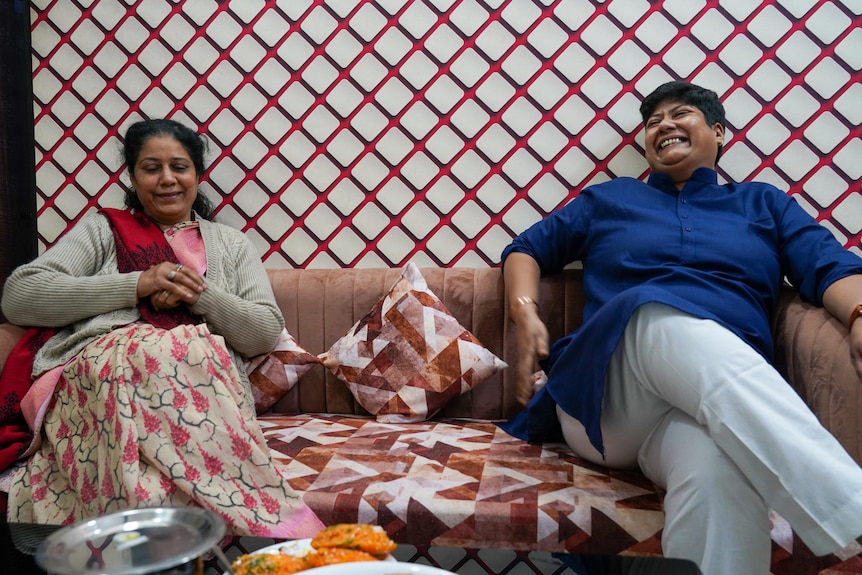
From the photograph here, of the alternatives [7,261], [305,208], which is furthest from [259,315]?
[7,261]

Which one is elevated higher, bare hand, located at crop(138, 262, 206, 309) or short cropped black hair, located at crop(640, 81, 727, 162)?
short cropped black hair, located at crop(640, 81, 727, 162)

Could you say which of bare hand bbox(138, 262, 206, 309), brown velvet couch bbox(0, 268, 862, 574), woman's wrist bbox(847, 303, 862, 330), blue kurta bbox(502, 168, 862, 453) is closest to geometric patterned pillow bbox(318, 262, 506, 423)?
brown velvet couch bbox(0, 268, 862, 574)

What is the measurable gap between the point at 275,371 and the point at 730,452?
4.00 ft

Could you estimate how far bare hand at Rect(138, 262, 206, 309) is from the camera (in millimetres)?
1619

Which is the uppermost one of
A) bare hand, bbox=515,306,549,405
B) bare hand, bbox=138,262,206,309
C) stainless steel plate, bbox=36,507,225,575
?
bare hand, bbox=138,262,206,309

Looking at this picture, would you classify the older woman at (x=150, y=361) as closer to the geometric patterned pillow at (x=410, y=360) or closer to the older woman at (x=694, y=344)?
the geometric patterned pillow at (x=410, y=360)

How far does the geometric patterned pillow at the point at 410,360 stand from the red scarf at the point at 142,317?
0.46 metres

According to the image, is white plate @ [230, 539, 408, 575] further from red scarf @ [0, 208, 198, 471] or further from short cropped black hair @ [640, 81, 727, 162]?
short cropped black hair @ [640, 81, 727, 162]

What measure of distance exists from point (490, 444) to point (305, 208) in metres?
1.06

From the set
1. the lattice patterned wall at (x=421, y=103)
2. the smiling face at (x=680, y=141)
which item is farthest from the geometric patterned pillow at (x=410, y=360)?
the smiling face at (x=680, y=141)

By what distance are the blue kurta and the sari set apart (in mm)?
616

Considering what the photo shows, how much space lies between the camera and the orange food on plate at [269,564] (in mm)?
631

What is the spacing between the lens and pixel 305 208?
216cm

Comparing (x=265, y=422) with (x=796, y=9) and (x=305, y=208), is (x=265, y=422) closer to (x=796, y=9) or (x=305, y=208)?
(x=305, y=208)
